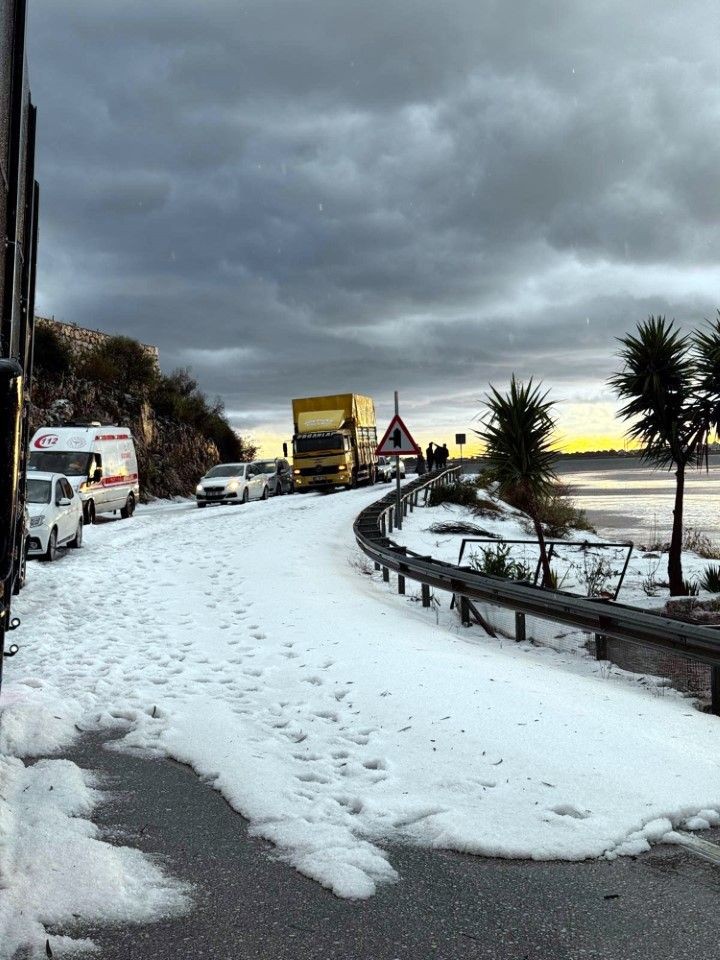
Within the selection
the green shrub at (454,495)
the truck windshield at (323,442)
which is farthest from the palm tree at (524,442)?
the truck windshield at (323,442)

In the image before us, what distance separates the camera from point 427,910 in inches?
131

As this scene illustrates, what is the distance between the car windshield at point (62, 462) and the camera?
23281 mm

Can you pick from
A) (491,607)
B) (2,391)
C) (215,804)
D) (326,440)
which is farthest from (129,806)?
(326,440)

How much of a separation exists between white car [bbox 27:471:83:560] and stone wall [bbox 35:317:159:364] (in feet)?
76.1

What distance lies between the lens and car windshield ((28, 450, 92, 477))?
917 inches

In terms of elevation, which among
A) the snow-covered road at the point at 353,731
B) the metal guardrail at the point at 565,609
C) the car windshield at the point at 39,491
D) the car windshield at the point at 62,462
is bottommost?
the snow-covered road at the point at 353,731

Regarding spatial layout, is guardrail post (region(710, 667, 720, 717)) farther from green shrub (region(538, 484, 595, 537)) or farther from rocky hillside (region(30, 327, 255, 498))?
rocky hillside (region(30, 327, 255, 498))

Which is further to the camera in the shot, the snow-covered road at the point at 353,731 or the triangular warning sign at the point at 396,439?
the triangular warning sign at the point at 396,439

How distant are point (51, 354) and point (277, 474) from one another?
11456mm

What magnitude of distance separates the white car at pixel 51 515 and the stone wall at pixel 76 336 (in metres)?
23.2

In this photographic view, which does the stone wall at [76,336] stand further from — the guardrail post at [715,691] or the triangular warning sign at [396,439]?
the guardrail post at [715,691]

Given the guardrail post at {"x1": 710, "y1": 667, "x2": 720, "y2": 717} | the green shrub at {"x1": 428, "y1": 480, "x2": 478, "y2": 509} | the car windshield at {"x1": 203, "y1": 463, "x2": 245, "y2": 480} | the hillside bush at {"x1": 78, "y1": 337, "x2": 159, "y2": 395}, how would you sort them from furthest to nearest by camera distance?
the hillside bush at {"x1": 78, "y1": 337, "x2": 159, "y2": 395}, the car windshield at {"x1": 203, "y1": 463, "x2": 245, "y2": 480}, the green shrub at {"x1": 428, "y1": 480, "x2": 478, "y2": 509}, the guardrail post at {"x1": 710, "y1": 667, "x2": 720, "y2": 717}

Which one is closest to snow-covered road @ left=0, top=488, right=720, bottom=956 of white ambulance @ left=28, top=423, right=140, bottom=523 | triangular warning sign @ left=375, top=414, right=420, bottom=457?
triangular warning sign @ left=375, top=414, right=420, bottom=457

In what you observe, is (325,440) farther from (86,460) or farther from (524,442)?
(524,442)
